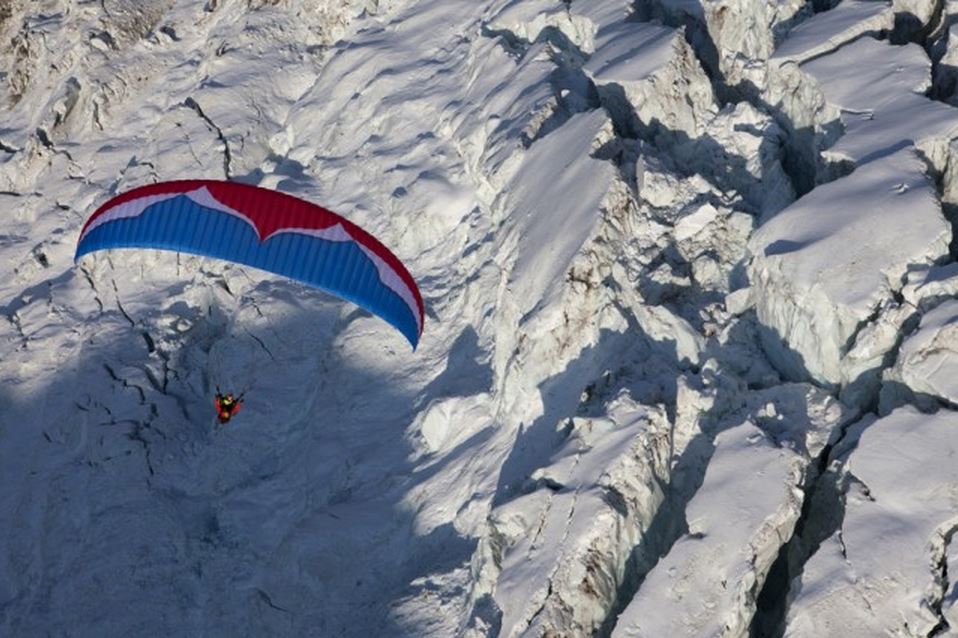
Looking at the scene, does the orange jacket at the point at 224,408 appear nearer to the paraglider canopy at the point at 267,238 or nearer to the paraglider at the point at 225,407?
the paraglider at the point at 225,407

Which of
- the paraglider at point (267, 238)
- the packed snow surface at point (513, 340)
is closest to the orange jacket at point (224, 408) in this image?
the packed snow surface at point (513, 340)

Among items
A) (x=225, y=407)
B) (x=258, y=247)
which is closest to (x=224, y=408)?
(x=225, y=407)

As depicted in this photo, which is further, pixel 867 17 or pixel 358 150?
pixel 358 150

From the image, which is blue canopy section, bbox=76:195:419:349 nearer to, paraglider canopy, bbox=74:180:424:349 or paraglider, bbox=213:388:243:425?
paraglider canopy, bbox=74:180:424:349

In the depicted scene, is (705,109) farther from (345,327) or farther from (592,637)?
(592,637)

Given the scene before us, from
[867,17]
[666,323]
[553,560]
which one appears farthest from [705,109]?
[553,560]
